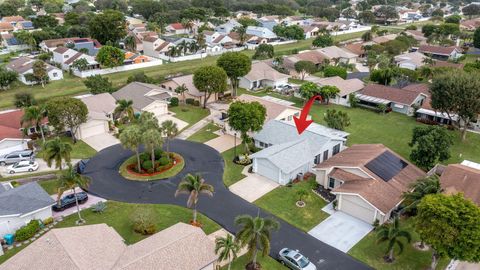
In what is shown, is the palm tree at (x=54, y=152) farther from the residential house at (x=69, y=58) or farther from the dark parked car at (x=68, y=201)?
the residential house at (x=69, y=58)

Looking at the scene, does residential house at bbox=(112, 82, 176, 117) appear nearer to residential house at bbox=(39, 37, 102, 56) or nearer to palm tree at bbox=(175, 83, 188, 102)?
palm tree at bbox=(175, 83, 188, 102)

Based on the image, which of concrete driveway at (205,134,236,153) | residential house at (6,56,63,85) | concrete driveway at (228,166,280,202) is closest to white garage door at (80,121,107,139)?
concrete driveway at (205,134,236,153)

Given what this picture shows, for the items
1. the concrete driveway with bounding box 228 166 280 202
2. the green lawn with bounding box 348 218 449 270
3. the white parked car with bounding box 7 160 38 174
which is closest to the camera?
the green lawn with bounding box 348 218 449 270

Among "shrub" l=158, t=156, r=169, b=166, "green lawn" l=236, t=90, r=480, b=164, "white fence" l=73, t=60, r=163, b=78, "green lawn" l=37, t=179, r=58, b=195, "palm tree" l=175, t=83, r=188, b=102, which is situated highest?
"palm tree" l=175, t=83, r=188, b=102

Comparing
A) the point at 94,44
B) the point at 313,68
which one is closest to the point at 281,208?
the point at 313,68

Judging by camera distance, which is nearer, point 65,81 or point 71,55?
point 65,81

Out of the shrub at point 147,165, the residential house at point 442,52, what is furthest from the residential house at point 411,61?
the shrub at point 147,165

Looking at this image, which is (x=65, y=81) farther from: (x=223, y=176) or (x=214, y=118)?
(x=223, y=176)
